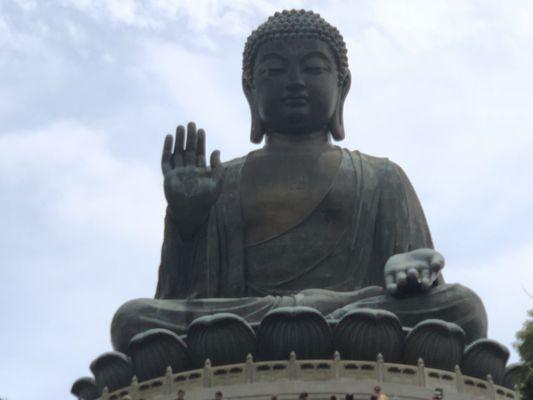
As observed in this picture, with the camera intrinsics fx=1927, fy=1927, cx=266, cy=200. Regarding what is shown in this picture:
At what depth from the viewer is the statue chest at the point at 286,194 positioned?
840 inches

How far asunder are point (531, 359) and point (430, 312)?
53.8 inches

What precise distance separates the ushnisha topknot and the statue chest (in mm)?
1265

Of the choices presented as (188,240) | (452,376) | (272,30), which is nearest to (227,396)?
(452,376)

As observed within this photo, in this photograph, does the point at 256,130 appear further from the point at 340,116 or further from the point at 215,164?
the point at 215,164

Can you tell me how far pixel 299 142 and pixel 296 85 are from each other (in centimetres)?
70

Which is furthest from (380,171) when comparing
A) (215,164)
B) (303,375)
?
(303,375)

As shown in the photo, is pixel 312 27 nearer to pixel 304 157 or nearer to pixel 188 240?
pixel 304 157

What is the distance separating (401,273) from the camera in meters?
19.5

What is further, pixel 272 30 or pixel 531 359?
pixel 272 30

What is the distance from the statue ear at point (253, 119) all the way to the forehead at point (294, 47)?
596 mm

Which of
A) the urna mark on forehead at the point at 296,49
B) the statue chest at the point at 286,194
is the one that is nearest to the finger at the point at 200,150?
the statue chest at the point at 286,194

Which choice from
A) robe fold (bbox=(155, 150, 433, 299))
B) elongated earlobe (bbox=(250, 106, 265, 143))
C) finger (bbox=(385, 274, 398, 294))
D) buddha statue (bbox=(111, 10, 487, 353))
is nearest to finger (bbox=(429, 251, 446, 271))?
buddha statue (bbox=(111, 10, 487, 353))

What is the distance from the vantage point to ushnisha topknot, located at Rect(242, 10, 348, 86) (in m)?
22.2

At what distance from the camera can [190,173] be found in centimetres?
2027
